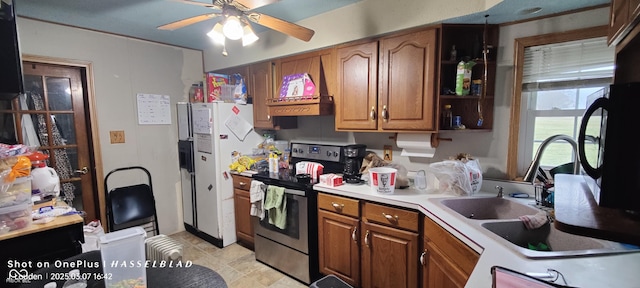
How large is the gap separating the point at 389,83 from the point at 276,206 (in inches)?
53.8

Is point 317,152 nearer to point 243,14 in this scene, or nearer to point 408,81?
→ point 408,81

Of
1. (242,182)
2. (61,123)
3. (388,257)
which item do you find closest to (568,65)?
(388,257)

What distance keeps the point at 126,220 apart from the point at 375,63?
2.62 m

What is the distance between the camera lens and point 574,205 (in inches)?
28.6

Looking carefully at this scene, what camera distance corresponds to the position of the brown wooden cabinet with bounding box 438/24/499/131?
6.24 feet

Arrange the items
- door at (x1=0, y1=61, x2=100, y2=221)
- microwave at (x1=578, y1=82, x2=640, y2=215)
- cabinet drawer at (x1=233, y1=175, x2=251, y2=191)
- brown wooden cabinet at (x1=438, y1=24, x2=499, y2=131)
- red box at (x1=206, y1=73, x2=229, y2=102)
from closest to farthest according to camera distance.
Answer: microwave at (x1=578, y1=82, x2=640, y2=215) → brown wooden cabinet at (x1=438, y1=24, x2=499, y2=131) → door at (x1=0, y1=61, x2=100, y2=221) → cabinet drawer at (x1=233, y1=175, x2=251, y2=191) → red box at (x1=206, y1=73, x2=229, y2=102)

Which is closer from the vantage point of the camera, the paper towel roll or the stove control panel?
the paper towel roll

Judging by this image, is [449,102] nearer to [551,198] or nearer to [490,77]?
[490,77]

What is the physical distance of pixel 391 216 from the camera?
185 cm

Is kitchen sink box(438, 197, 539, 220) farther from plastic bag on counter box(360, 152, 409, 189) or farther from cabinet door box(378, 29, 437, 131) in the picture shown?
cabinet door box(378, 29, 437, 131)

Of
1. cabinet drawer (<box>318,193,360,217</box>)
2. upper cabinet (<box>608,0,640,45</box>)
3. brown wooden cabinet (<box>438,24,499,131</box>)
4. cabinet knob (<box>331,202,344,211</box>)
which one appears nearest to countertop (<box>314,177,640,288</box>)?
upper cabinet (<box>608,0,640,45</box>)

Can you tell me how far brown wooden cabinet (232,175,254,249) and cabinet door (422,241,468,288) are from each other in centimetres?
180

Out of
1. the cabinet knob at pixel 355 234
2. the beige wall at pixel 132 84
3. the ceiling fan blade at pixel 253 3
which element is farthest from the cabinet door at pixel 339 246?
the beige wall at pixel 132 84

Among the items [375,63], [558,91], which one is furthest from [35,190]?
[558,91]
